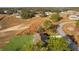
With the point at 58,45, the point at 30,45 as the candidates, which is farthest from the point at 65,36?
the point at 30,45

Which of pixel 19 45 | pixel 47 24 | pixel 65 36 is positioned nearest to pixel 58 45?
pixel 65 36

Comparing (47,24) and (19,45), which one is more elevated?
(47,24)

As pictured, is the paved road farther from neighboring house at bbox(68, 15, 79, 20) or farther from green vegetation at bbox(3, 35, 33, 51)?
green vegetation at bbox(3, 35, 33, 51)

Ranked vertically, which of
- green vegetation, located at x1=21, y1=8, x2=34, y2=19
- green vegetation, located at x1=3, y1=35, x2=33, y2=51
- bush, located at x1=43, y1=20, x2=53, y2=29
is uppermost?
green vegetation, located at x1=21, y1=8, x2=34, y2=19

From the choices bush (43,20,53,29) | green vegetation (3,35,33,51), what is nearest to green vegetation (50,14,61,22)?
bush (43,20,53,29)

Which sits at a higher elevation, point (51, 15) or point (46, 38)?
point (51, 15)

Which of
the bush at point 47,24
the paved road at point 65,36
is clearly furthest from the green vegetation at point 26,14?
the paved road at point 65,36

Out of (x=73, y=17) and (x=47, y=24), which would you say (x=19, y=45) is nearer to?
(x=47, y=24)

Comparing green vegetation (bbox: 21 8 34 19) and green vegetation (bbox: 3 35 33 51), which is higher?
green vegetation (bbox: 21 8 34 19)
